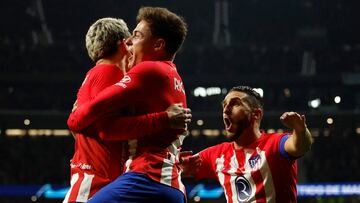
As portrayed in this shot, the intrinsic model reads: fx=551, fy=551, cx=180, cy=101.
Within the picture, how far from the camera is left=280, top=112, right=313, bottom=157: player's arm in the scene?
362cm

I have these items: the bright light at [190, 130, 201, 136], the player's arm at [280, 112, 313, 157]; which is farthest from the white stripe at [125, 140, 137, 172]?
the bright light at [190, 130, 201, 136]

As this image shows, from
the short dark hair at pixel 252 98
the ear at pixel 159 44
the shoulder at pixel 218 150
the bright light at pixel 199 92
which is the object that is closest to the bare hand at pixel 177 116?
the ear at pixel 159 44

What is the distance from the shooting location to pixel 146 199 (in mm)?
2912

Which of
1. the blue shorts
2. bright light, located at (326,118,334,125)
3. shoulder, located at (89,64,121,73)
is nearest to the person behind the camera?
the blue shorts

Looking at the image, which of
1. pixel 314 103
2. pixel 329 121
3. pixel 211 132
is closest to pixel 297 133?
pixel 211 132

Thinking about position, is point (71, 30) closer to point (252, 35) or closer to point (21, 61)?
point (21, 61)

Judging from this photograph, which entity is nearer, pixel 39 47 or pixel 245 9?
pixel 39 47

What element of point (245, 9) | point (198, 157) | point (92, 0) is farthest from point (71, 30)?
point (198, 157)

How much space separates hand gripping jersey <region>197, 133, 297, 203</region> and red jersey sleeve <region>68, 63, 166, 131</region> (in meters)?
1.39

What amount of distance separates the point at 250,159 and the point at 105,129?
1.50 metres

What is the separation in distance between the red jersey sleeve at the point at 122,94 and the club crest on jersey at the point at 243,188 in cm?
144

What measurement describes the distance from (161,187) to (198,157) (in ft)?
4.67

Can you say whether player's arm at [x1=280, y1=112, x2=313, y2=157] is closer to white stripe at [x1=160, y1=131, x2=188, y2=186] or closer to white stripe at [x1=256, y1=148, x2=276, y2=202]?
white stripe at [x1=256, y1=148, x2=276, y2=202]

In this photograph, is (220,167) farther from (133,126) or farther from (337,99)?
(337,99)
